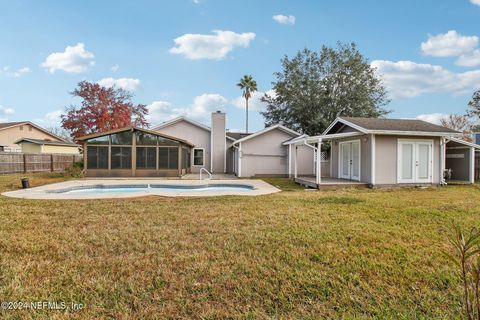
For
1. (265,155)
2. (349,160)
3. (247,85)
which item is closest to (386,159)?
(349,160)

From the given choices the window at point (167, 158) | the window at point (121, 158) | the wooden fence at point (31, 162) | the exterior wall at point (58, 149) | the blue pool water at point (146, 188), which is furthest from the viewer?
the exterior wall at point (58, 149)

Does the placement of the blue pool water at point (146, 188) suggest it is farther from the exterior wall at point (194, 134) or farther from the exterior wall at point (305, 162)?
the exterior wall at point (194, 134)

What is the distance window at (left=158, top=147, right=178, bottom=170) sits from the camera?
744 inches

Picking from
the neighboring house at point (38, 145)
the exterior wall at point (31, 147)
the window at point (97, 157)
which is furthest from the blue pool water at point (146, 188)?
the exterior wall at point (31, 147)

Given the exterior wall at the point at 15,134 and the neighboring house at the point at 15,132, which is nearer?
the neighboring house at the point at 15,132

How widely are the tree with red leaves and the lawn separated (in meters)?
24.8

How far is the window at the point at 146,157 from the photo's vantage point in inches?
733

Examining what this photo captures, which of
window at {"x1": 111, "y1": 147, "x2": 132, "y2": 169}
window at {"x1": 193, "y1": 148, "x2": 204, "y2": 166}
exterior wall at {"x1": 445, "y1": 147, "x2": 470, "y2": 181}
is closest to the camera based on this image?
exterior wall at {"x1": 445, "y1": 147, "x2": 470, "y2": 181}

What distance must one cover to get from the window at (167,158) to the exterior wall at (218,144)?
4.87 meters

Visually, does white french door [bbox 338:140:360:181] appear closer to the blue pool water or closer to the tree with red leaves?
the blue pool water

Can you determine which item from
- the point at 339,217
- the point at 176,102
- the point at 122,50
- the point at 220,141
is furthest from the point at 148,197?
the point at 176,102

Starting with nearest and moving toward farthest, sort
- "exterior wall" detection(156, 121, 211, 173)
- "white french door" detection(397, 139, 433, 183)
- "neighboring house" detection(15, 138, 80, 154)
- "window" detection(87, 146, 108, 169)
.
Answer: "white french door" detection(397, 139, 433, 183), "window" detection(87, 146, 108, 169), "exterior wall" detection(156, 121, 211, 173), "neighboring house" detection(15, 138, 80, 154)

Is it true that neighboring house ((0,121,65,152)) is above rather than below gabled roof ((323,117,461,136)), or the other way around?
above

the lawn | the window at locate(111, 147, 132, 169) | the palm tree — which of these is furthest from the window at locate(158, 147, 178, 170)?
the palm tree
